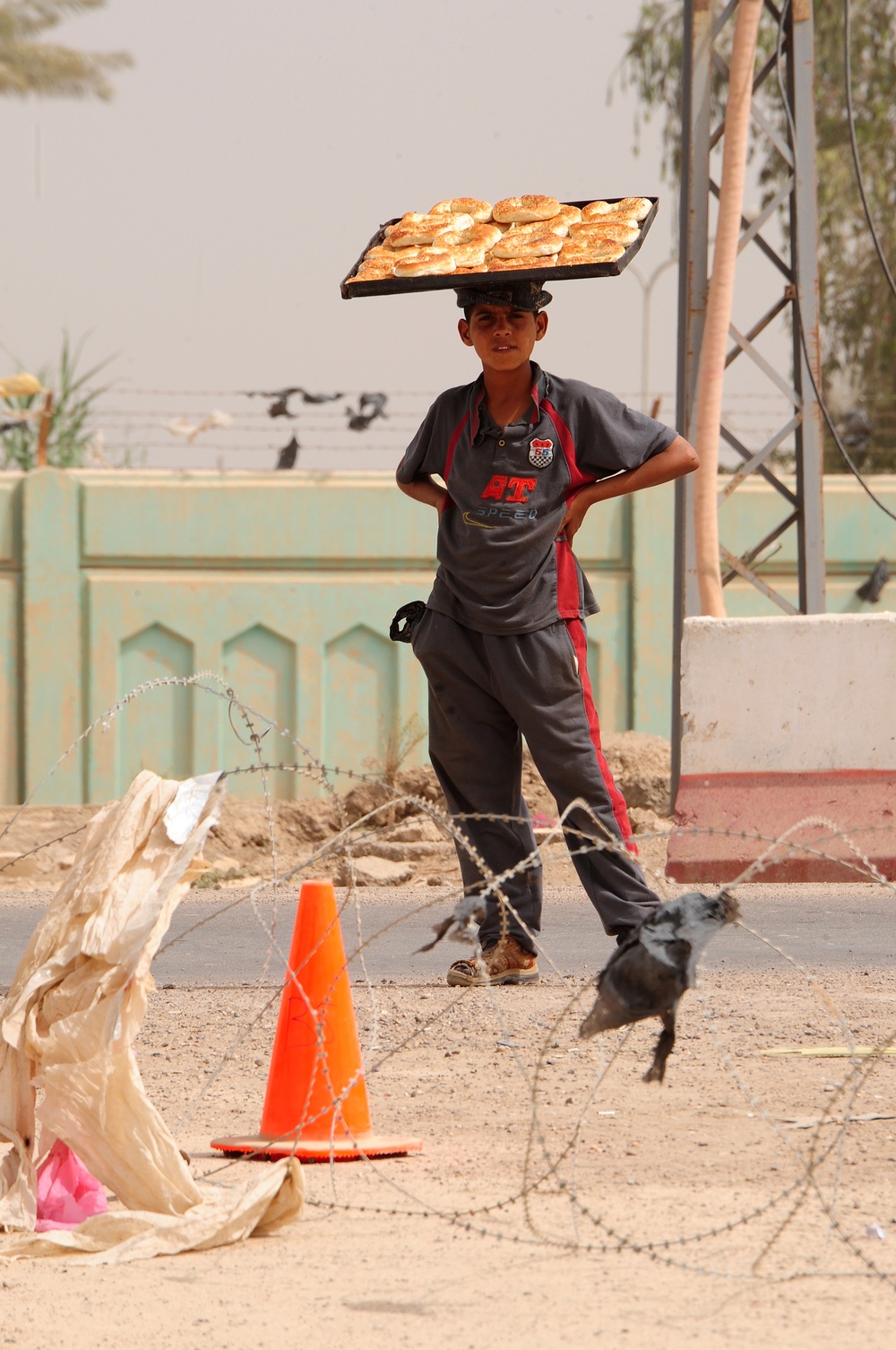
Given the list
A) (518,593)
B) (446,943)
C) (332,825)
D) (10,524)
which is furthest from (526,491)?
(10,524)

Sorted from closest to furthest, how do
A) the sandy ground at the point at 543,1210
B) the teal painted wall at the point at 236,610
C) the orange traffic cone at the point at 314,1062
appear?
1. the sandy ground at the point at 543,1210
2. the orange traffic cone at the point at 314,1062
3. the teal painted wall at the point at 236,610

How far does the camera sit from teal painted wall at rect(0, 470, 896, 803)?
1273cm

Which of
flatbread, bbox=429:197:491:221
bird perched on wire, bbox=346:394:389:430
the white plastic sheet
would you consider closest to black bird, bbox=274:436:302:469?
bird perched on wire, bbox=346:394:389:430

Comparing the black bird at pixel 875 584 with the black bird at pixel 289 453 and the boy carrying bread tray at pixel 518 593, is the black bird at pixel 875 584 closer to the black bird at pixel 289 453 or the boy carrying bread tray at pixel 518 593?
the black bird at pixel 289 453

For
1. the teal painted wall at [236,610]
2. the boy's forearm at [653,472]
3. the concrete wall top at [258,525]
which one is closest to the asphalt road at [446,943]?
the boy's forearm at [653,472]

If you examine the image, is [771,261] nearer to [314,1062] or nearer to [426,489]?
[426,489]

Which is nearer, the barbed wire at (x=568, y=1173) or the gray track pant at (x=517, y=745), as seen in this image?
the barbed wire at (x=568, y=1173)

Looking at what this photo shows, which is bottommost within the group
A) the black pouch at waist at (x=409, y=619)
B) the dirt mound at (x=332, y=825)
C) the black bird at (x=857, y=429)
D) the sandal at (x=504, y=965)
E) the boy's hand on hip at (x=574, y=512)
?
the dirt mound at (x=332, y=825)

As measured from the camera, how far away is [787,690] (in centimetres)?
834

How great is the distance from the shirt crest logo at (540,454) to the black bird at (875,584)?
26.5 ft

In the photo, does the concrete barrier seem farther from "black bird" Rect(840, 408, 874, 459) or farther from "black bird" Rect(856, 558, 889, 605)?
"black bird" Rect(840, 408, 874, 459)

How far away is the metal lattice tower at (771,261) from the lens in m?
9.36

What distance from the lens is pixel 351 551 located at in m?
12.9

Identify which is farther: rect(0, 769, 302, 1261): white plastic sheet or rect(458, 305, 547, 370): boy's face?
rect(458, 305, 547, 370): boy's face
